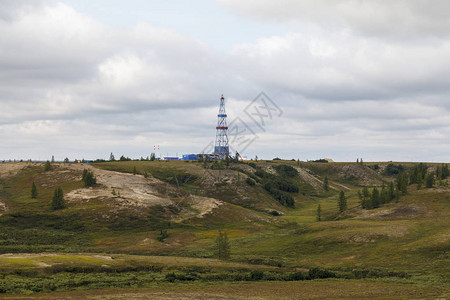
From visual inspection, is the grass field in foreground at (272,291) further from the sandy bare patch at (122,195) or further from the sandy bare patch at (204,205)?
the sandy bare patch at (122,195)

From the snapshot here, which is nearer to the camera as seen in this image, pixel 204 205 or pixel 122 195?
pixel 122 195

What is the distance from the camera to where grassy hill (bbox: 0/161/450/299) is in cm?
7256

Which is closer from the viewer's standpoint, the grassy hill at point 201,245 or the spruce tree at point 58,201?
the grassy hill at point 201,245

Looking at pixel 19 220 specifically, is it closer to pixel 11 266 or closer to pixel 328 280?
pixel 11 266

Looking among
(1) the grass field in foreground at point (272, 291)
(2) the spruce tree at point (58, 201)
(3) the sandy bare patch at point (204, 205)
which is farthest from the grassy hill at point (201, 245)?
(2) the spruce tree at point (58, 201)

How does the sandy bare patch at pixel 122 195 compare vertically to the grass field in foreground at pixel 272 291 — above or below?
above

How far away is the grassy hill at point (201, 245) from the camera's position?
7256 cm

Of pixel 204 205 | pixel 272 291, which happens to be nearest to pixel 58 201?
pixel 204 205

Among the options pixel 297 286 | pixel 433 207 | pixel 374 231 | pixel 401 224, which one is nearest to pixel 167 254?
pixel 297 286

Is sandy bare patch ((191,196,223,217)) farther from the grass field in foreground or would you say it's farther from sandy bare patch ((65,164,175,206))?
the grass field in foreground

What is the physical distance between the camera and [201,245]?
12775cm

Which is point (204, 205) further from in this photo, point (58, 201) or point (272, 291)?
point (272, 291)

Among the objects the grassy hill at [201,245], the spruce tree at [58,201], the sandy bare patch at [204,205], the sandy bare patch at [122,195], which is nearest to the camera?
the grassy hill at [201,245]

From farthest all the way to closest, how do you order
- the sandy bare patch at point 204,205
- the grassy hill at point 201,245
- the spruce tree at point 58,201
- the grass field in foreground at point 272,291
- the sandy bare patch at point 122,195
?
the sandy bare patch at point 204,205
the sandy bare patch at point 122,195
the spruce tree at point 58,201
the grassy hill at point 201,245
the grass field in foreground at point 272,291
